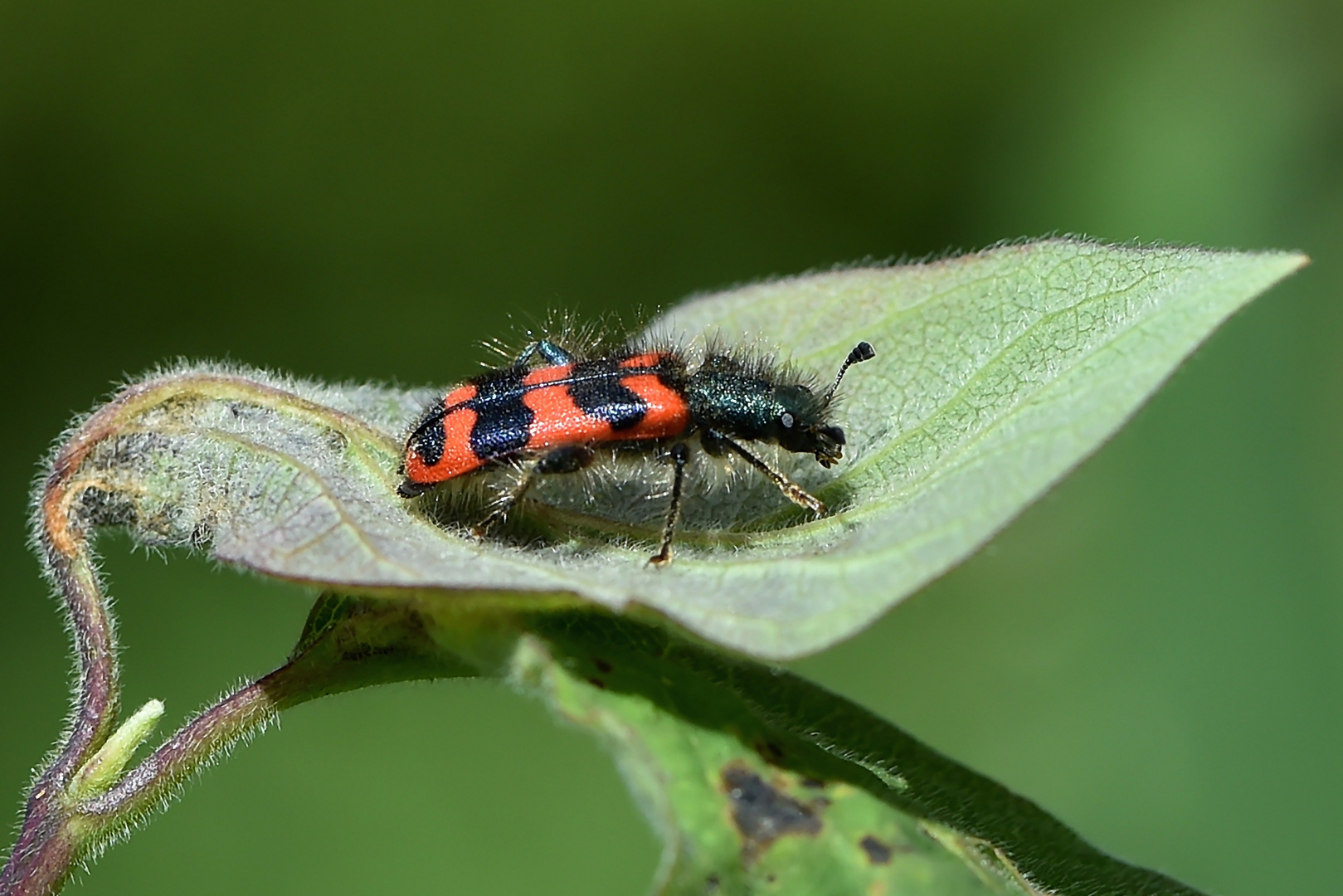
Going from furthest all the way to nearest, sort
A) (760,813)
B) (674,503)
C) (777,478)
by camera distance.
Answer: (777,478), (674,503), (760,813)

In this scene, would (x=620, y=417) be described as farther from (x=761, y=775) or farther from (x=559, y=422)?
(x=761, y=775)

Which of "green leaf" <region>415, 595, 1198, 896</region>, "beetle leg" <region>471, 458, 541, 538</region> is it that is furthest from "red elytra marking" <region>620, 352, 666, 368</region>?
"green leaf" <region>415, 595, 1198, 896</region>

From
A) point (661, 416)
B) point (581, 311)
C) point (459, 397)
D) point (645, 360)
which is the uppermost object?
point (581, 311)

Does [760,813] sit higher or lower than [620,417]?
lower

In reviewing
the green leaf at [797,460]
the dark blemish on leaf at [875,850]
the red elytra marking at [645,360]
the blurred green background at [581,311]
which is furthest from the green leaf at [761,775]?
the blurred green background at [581,311]

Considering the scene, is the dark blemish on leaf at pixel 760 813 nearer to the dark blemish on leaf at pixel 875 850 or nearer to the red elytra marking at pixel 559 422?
the dark blemish on leaf at pixel 875 850

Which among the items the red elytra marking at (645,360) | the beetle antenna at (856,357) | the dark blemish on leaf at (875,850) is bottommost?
the dark blemish on leaf at (875,850)

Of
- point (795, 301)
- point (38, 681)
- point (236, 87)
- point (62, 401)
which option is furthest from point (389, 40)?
point (795, 301)

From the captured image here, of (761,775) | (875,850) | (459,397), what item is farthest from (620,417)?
(875,850)
